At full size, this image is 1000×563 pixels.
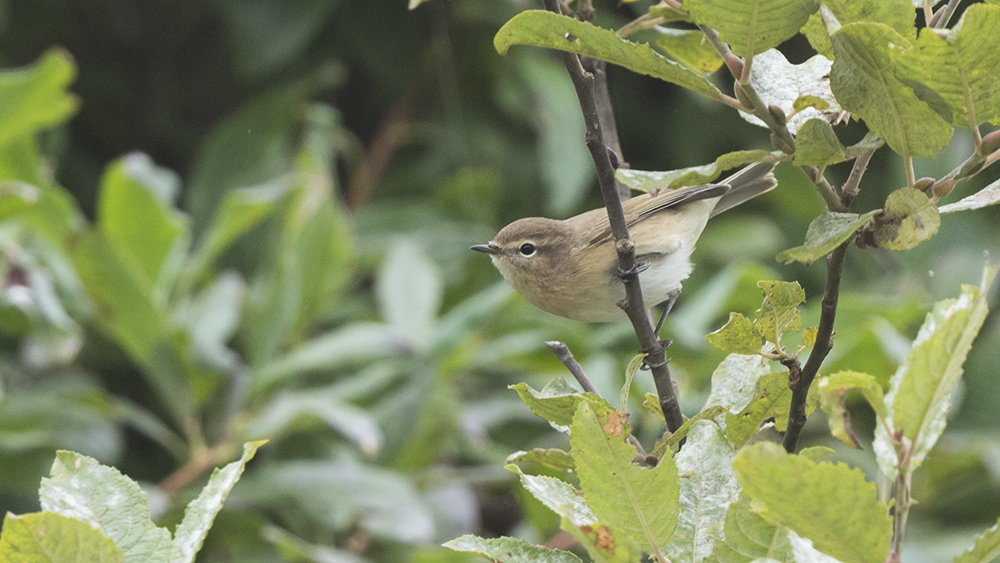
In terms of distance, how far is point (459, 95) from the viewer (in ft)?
11.1

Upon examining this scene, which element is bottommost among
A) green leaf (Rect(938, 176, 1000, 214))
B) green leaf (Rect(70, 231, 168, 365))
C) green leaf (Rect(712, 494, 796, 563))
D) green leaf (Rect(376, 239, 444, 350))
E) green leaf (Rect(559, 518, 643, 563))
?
green leaf (Rect(376, 239, 444, 350))

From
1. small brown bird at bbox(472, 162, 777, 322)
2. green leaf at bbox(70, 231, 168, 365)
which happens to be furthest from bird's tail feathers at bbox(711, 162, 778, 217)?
green leaf at bbox(70, 231, 168, 365)

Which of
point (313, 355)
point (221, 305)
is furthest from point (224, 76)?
point (313, 355)

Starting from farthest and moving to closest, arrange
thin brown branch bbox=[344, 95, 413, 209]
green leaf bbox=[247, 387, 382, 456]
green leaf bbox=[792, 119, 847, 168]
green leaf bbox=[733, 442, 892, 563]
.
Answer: thin brown branch bbox=[344, 95, 413, 209] → green leaf bbox=[247, 387, 382, 456] → green leaf bbox=[792, 119, 847, 168] → green leaf bbox=[733, 442, 892, 563]

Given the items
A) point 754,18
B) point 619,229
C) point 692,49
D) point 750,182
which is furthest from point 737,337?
point 750,182

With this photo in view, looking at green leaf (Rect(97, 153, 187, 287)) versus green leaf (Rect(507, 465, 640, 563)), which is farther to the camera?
green leaf (Rect(97, 153, 187, 287))

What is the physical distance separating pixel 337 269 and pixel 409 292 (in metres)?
0.24

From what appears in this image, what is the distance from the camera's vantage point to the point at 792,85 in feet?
2.55

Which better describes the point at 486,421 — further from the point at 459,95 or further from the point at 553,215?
the point at 459,95

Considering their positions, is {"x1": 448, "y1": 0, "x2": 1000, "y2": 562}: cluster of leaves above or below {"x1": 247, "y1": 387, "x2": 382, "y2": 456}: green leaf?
above

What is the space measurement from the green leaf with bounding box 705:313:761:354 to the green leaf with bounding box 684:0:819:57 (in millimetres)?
215

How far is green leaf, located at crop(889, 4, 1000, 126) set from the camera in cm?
58

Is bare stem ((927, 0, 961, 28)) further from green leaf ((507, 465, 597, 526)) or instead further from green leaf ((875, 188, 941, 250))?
green leaf ((507, 465, 597, 526))

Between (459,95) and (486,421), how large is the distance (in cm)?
139
